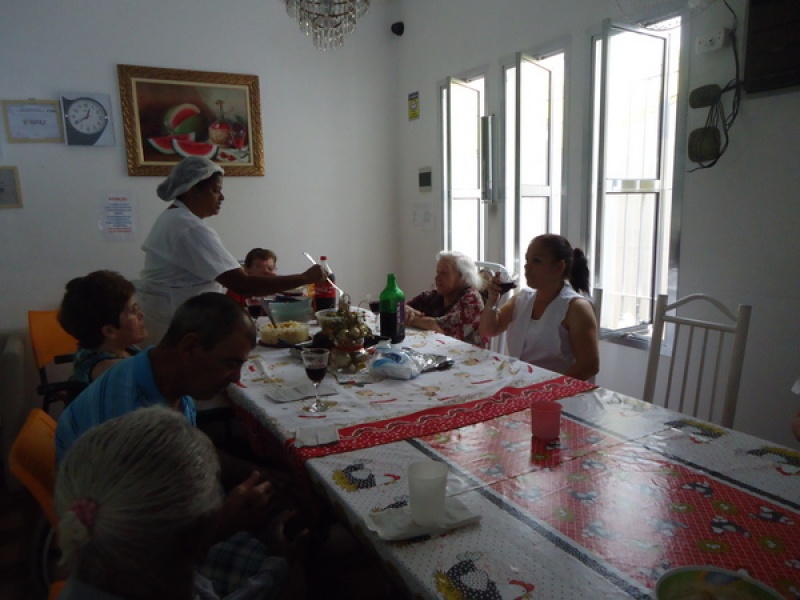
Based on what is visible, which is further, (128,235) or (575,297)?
(128,235)

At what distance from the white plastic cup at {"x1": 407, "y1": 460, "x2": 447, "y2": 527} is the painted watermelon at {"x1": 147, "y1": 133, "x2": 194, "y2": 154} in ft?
10.9

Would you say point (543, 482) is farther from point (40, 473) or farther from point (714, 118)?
point (714, 118)

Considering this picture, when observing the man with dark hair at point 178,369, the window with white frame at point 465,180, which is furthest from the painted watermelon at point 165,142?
the man with dark hair at point 178,369

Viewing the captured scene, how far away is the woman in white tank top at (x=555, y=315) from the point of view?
206cm

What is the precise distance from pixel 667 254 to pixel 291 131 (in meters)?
2.70

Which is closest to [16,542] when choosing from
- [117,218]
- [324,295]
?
[324,295]

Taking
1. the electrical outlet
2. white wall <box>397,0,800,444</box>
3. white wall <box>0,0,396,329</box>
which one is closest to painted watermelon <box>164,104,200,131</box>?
white wall <box>0,0,396,329</box>

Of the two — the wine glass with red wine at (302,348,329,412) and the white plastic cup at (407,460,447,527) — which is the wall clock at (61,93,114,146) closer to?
the wine glass with red wine at (302,348,329,412)

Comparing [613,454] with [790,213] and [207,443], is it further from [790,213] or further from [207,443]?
[790,213]

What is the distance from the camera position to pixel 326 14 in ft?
7.47

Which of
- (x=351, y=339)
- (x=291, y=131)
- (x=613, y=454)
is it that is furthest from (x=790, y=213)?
(x=291, y=131)

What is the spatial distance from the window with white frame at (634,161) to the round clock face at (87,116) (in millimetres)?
2929

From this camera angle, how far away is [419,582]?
82cm

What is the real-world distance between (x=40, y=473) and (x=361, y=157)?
347 centimetres
